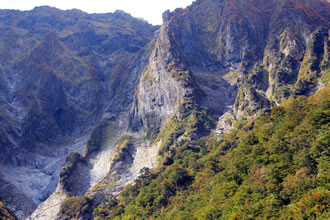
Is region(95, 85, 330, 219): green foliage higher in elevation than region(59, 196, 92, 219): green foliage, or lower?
higher

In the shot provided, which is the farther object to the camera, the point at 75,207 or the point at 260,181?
the point at 75,207

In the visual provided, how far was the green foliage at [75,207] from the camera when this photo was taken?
11369cm

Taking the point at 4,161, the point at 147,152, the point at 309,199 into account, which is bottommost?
the point at 147,152

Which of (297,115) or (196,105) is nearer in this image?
(297,115)

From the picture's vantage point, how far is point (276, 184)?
2132 inches

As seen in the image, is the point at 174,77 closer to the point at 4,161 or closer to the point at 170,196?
the point at 170,196

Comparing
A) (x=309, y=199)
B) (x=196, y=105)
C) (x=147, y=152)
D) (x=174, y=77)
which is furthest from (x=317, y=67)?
(x=309, y=199)

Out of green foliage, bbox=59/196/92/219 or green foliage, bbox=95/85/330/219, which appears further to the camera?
green foliage, bbox=59/196/92/219

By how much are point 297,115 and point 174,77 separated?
111590mm

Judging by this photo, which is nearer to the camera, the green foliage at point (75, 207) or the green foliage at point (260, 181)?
the green foliage at point (260, 181)

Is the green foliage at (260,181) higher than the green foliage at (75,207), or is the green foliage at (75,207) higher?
the green foliage at (260,181)

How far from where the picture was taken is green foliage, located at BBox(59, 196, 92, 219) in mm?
113688

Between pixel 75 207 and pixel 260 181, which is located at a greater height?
pixel 260 181

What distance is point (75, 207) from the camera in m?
116
